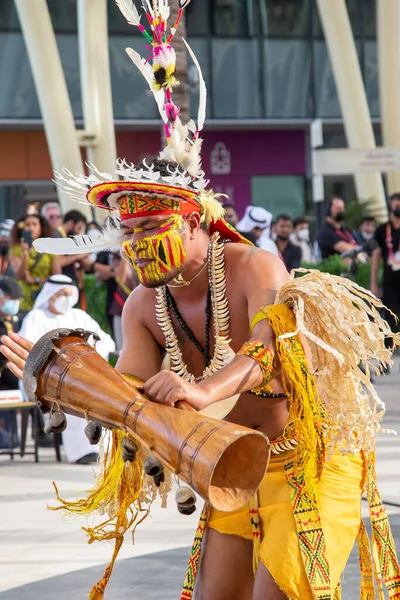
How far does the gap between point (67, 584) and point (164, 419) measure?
3235 millimetres

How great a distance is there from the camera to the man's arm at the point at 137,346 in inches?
162

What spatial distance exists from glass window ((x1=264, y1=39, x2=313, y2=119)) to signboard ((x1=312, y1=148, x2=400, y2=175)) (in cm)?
1222

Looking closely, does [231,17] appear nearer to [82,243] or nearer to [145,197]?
[82,243]

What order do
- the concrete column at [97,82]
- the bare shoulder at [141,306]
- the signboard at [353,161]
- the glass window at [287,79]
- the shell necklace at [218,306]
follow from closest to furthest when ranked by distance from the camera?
the shell necklace at [218,306], the bare shoulder at [141,306], the signboard at [353,161], the concrete column at [97,82], the glass window at [287,79]

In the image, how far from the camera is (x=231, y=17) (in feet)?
93.6

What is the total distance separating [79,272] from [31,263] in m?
0.98

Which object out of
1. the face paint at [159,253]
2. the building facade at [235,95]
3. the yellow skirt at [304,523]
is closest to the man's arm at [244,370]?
the face paint at [159,253]

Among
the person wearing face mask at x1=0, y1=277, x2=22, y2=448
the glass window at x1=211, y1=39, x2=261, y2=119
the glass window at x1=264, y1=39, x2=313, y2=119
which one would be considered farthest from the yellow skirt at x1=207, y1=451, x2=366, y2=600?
the glass window at x1=264, y1=39, x2=313, y2=119

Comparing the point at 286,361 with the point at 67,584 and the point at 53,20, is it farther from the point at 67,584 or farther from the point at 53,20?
the point at 53,20

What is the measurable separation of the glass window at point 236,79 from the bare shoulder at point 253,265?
24036mm

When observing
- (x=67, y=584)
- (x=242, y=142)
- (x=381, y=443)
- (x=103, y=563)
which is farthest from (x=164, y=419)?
(x=242, y=142)

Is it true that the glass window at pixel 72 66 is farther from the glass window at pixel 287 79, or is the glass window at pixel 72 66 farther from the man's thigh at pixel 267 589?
the man's thigh at pixel 267 589

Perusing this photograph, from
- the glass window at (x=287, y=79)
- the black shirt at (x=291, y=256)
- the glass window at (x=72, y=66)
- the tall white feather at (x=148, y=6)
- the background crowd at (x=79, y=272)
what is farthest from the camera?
the glass window at (x=287, y=79)

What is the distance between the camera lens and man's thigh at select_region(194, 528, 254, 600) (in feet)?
13.5
